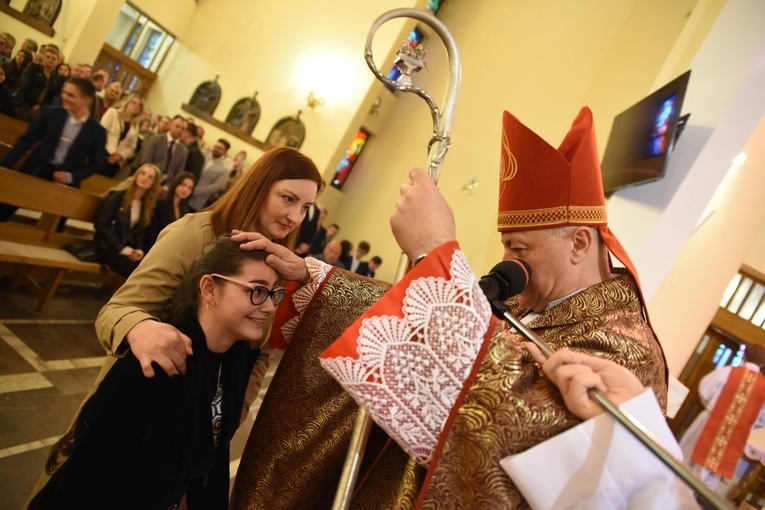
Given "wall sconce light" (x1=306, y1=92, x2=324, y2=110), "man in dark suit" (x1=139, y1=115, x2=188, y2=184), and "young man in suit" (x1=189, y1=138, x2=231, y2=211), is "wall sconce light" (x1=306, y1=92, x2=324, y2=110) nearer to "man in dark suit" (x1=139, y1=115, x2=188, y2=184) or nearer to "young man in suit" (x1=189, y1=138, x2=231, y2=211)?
"young man in suit" (x1=189, y1=138, x2=231, y2=211)

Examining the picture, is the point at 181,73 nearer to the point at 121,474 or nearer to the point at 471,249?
the point at 471,249

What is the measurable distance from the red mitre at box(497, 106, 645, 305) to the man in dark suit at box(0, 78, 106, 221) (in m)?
3.96

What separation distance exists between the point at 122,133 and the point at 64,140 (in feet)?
9.47

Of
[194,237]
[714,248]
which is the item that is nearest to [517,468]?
[194,237]

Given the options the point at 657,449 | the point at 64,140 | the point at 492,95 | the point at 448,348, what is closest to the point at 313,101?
the point at 492,95

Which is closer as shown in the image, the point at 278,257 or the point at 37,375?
the point at 278,257

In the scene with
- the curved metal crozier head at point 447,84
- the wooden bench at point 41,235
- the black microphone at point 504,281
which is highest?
the curved metal crozier head at point 447,84

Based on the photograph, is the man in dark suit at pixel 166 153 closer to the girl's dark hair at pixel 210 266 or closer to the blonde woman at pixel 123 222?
the blonde woman at pixel 123 222

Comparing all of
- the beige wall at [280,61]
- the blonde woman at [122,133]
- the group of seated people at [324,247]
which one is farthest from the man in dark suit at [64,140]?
the beige wall at [280,61]

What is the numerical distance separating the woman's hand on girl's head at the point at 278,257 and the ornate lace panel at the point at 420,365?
0.54m

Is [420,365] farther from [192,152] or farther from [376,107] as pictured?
[376,107]

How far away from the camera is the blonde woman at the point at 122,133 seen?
640 cm

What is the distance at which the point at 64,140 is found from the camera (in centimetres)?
442

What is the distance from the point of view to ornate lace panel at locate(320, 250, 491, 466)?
0.99m
